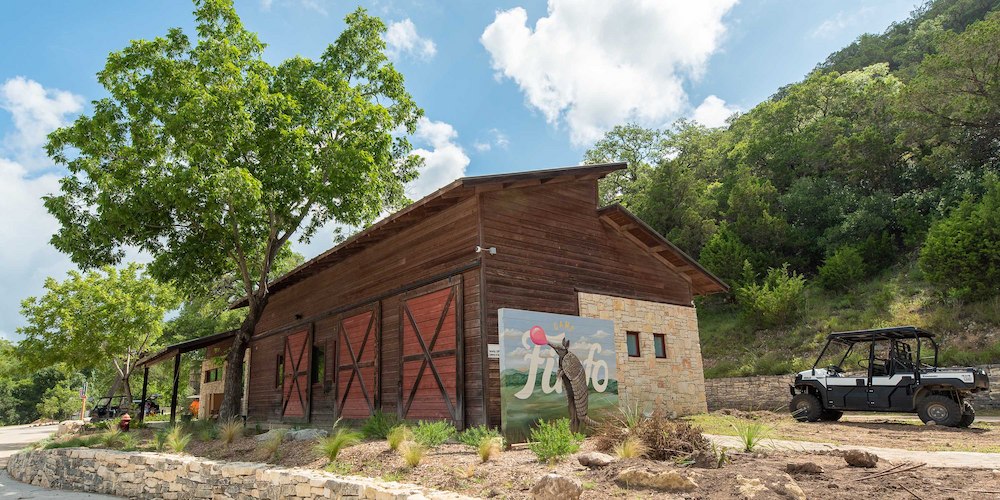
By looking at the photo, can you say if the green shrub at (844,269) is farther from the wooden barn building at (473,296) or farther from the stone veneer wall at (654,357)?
the stone veneer wall at (654,357)

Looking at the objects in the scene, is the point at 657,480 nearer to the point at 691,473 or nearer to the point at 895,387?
the point at 691,473

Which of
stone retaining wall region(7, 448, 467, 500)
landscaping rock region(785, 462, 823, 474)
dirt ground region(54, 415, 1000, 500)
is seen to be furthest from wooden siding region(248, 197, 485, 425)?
landscaping rock region(785, 462, 823, 474)

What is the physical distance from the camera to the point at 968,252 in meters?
20.2

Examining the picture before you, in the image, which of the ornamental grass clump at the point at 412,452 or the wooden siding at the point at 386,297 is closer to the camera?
the ornamental grass clump at the point at 412,452

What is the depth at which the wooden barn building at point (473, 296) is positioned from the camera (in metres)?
10.7

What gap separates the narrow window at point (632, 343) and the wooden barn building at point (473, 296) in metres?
0.04

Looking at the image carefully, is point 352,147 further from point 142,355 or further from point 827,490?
point 142,355

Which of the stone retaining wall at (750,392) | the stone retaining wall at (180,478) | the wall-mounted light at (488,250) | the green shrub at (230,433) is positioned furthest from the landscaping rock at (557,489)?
the stone retaining wall at (750,392)

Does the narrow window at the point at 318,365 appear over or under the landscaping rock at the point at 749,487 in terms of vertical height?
over

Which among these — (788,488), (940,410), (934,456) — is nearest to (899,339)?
(940,410)

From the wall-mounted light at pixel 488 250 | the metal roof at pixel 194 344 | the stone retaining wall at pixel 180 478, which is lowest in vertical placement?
the stone retaining wall at pixel 180 478

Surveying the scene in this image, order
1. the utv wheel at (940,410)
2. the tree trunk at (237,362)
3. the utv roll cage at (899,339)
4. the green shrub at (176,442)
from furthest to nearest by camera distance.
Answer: the tree trunk at (237,362) → the utv roll cage at (899,339) → the green shrub at (176,442) → the utv wheel at (940,410)

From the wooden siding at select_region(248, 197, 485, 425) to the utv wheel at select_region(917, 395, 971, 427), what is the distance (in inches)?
366

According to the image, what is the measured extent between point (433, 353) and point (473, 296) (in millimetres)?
1595
